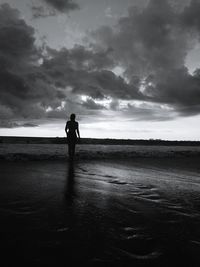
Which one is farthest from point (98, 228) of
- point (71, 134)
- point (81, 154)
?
point (81, 154)

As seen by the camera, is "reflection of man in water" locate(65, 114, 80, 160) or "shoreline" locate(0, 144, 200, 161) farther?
"shoreline" locate(0, 144, 200, 161)

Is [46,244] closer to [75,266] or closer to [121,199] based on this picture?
[75,266]

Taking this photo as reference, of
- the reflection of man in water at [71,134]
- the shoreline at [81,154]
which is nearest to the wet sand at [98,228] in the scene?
the reflection of man in water at [71,134]

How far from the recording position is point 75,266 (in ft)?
6.53

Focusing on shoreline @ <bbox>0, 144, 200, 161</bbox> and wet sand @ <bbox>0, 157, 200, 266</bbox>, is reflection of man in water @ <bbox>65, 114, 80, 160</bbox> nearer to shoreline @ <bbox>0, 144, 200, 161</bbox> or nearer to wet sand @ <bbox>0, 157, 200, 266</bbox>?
shoreline @ <bbox>0, 144, 200, 161</bbox>

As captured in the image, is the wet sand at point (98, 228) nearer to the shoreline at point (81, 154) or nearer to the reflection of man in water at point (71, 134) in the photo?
the reflection of man in water at point (71, 134)

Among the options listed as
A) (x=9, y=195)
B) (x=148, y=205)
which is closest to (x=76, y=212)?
(x=148, y=205)

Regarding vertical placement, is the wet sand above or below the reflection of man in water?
below

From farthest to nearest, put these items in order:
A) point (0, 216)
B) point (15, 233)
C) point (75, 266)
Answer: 1. point (0, 216)
2. point (15, 233)
3. point (75, 266)

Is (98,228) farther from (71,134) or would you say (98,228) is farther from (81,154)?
(81,154)

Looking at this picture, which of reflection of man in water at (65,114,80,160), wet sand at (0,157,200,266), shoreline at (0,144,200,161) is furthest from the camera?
shoreline at (0,144,200,161)

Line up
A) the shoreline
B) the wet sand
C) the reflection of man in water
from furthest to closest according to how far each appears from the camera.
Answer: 1. the shoreline
2. the reflection of man in water
3. the wet sand

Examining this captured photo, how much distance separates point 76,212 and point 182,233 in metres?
1.57

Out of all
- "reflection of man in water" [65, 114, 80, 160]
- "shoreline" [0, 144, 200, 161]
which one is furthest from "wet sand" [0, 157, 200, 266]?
"shoreline" [0, 144, 200, 161]
